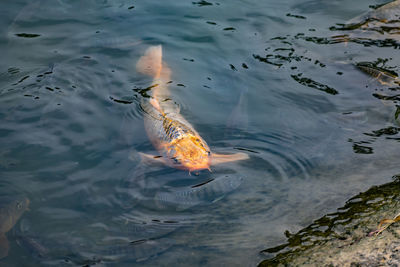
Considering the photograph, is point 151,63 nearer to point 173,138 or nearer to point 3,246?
point 173,138

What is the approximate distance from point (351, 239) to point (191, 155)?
5.53ft

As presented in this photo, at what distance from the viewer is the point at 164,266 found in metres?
3.22

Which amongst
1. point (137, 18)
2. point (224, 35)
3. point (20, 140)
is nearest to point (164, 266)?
point (20, 140)

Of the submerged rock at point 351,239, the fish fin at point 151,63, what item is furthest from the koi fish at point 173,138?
the submerged rock at point 351,239

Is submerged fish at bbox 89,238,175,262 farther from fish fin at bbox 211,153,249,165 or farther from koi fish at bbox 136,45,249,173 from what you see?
fish fin at bbox 211,153,249,165

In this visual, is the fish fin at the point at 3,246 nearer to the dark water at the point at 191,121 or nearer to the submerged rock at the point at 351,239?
the dark water at the point at 191,121

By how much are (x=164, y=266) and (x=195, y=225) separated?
0.50 meters

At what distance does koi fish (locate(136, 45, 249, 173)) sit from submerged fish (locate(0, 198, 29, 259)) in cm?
126

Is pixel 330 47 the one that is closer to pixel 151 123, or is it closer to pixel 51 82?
pixel 151 123

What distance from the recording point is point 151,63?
5750 mm

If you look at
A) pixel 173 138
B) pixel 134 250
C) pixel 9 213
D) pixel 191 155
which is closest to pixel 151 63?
pixel 173 138

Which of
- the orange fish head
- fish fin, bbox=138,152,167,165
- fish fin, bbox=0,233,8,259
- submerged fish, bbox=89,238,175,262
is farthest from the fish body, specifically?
fish fin, bbox=0,233,8,259

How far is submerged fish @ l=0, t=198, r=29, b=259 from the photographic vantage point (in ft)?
11.8

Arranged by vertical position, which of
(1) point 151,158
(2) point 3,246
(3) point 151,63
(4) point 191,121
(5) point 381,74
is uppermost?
(5) point 381,74
